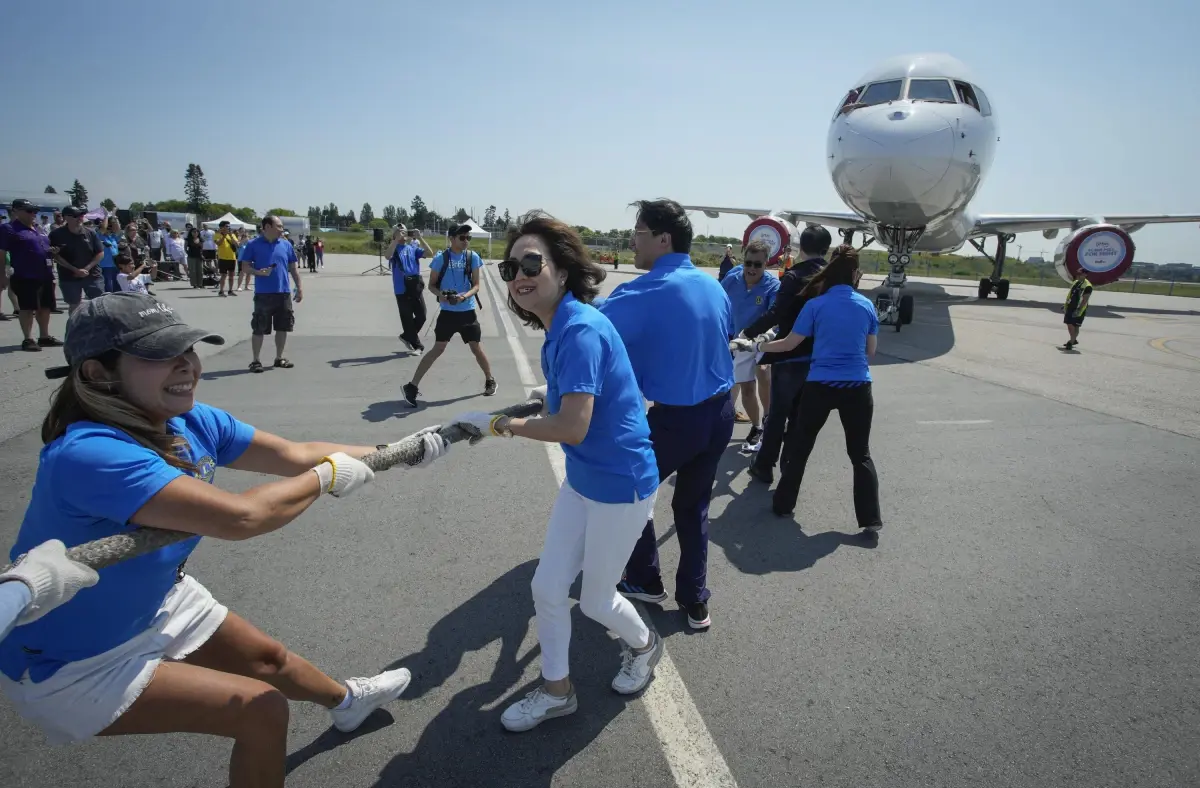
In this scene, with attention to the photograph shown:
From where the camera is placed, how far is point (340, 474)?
1877mm

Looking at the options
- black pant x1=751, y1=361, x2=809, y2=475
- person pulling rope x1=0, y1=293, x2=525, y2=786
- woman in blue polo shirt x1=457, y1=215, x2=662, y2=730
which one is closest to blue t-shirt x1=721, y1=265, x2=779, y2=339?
black pant x1=751, y1=361, x2=809, y2=475

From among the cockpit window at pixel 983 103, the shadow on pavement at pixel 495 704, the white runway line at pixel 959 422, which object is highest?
the cockpit window at pixel 983 103

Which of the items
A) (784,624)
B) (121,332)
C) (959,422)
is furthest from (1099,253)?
(121,332)

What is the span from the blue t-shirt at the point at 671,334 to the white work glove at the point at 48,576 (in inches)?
81.1

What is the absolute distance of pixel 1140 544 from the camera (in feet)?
13.7

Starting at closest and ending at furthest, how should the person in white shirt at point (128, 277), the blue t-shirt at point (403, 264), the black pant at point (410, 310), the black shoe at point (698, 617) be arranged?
the black shoe at point (698, 617)
the blue t-shirt at point (403, 264)
the black pant at point (410, 310)
the person in white shirt at point (128, 277)

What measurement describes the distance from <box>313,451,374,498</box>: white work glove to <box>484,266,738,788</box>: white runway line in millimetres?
1533

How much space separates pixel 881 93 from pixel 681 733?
44.6 feet

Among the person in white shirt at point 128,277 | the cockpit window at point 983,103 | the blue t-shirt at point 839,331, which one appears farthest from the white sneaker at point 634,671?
the cockpit window at point 983,103

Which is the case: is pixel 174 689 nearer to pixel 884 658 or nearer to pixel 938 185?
pixel 884 658

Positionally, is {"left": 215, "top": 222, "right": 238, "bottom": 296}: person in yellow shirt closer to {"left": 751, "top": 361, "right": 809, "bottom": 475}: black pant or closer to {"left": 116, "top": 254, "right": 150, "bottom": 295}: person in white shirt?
{"left": 116, "top": 254, "right": 150, "bottom": 295}: person in white shirt

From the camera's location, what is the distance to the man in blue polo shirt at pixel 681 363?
289 cm

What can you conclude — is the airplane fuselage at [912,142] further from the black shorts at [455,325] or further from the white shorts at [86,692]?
the white shorts at [86,692]

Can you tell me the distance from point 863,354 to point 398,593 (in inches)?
128
